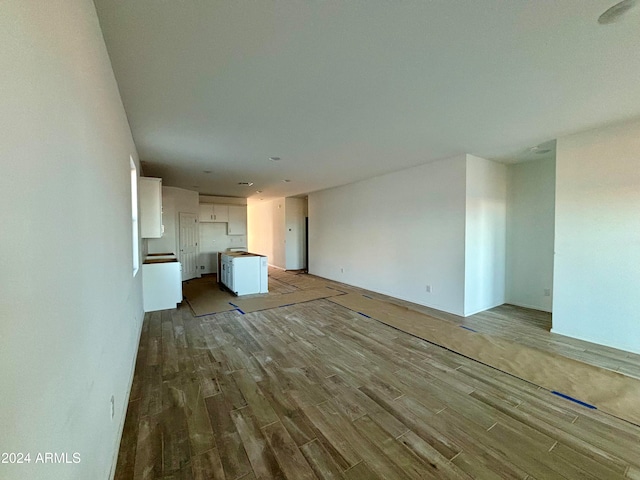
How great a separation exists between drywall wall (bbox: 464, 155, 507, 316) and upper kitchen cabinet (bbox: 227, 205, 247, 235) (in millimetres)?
7450

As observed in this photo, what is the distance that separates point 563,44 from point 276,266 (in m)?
9.36

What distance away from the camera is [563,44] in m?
1.76

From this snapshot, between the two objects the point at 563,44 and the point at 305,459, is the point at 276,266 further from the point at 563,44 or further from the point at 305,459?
the point at 563,44

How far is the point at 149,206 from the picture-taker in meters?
4.43

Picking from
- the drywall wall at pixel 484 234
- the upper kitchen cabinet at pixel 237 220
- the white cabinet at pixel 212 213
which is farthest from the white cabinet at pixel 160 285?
the drywall wall at pixel 484 234

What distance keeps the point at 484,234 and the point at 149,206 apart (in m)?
5.86

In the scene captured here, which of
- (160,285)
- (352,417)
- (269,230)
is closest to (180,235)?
(160,285)

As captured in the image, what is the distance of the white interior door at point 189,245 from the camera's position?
776 centimetres

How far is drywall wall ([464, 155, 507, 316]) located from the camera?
441 centimetres

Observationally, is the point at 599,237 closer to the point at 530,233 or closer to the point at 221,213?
the point at 530,233

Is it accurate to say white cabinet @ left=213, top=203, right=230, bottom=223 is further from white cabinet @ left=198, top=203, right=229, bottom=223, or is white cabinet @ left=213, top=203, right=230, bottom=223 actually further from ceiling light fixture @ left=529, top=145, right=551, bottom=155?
ceiling light fixture @ left=529, top=145, right=551, bottom=155

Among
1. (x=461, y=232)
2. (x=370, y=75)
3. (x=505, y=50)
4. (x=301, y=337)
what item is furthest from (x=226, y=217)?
(x=505, y=50)

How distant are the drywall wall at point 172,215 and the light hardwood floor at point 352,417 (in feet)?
14.0

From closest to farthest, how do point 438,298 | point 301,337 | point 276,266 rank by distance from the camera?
point 301,337 → point 438,298 → point 276,266
